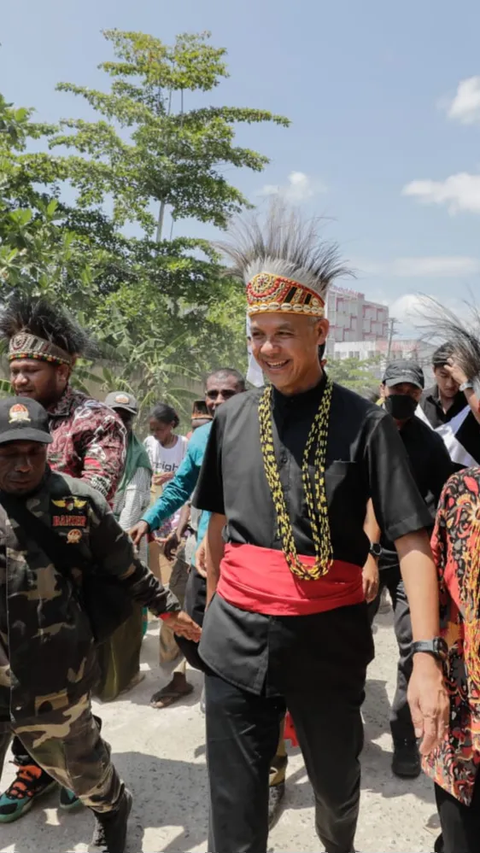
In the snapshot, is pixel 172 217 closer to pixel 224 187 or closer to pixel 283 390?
pixel 224 187

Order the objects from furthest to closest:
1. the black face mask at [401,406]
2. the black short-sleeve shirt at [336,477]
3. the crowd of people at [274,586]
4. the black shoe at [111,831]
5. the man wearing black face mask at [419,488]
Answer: the black face mask at [401,406] < the man wearing black face mask at [419,488] < the black shoe at [111,831] < the black short-sleeve shirt at [336,477] < the crowd of people at [274,586]

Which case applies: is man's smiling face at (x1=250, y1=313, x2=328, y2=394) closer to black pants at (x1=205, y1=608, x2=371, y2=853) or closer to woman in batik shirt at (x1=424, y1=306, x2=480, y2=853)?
woman in batik shirt at (x1=424, y1=306, x2=480, y2=853)

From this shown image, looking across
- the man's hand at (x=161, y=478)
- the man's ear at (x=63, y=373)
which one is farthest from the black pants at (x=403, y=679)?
the man's hand at (x=161, y=478)

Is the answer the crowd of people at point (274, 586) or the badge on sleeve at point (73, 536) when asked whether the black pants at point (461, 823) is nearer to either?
the crowd of people at point (274, 586)

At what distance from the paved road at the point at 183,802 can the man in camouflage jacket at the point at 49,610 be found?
437mm

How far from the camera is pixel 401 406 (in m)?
3.73

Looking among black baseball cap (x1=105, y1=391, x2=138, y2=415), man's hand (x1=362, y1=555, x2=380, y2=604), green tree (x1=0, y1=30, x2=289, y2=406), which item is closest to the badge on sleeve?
man's hand (x1=362, y1=555, x2=380, y2=604)

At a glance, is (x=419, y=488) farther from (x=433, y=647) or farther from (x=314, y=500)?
(x=433, y=647)

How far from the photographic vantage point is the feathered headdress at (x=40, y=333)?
300 cm

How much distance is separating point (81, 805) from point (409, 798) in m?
1.59

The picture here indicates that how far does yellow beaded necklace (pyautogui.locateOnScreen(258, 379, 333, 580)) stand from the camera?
83.4 inches

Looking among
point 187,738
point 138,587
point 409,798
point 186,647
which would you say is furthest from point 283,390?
point 187,738

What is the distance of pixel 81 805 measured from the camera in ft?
10.6

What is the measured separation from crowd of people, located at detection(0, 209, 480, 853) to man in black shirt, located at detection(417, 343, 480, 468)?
3 centimetres
